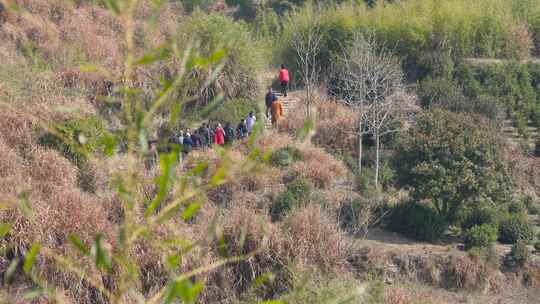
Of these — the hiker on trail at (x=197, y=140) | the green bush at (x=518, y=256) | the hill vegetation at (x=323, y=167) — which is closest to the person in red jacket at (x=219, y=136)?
the hiker on trail at (x=197, y=140)

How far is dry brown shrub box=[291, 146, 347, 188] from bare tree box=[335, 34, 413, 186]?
572mm

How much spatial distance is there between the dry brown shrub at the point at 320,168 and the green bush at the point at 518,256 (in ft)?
Result: 15.5

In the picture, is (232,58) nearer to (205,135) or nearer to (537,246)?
(205,135)

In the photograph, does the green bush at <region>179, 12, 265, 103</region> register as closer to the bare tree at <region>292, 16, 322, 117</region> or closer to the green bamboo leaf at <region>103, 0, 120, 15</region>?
the bare tree at <region>292, 16, 322, 117</region>

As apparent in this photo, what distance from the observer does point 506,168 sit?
17.0 metres

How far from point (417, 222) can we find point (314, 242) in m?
3.33

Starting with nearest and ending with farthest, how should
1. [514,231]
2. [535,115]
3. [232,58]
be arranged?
[514,231], [232,58], [535,115]

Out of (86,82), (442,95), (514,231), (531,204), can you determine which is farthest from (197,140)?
(442,95)

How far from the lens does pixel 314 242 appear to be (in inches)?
578

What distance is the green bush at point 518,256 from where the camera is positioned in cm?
1571

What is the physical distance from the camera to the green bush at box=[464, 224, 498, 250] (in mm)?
16047

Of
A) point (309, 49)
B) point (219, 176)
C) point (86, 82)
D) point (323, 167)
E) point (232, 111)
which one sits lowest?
point (323, 167)

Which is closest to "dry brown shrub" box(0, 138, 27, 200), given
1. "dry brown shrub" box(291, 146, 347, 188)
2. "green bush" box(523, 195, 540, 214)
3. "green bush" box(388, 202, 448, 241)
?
"dry brown shrub" box(291, 146, 347, 188)

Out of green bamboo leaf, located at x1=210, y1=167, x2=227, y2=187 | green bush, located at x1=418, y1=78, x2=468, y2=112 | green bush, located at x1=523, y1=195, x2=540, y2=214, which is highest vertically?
green bamboo leaf, located at x1=210, y1=167, x2=227, y2=187
